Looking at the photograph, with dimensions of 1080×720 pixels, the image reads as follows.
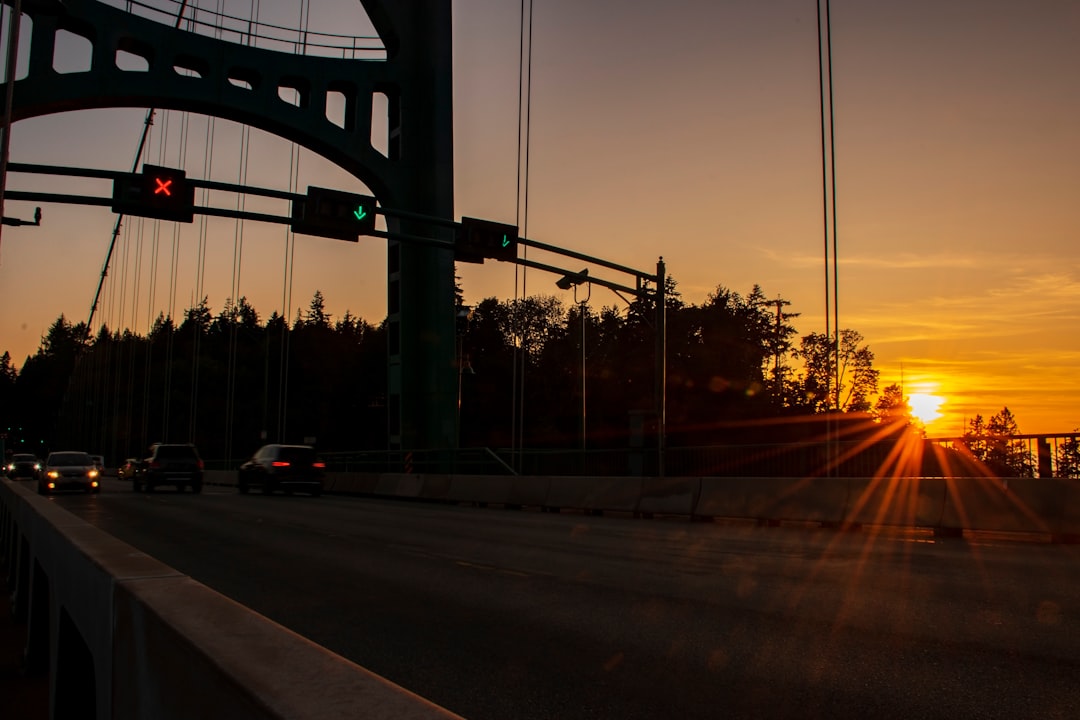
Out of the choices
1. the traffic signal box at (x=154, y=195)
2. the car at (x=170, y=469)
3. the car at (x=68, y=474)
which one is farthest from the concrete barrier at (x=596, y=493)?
the car at (x=68, y=474)

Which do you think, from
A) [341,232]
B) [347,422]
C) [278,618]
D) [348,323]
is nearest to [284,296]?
[341,232]

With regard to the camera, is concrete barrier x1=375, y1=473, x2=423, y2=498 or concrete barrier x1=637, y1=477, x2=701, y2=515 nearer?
concrete barrier x1=637, y1=477, x2=701, y2=515

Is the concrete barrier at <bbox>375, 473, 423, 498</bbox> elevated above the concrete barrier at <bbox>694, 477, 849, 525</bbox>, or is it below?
below

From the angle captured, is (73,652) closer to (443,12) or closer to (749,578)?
(749,578)

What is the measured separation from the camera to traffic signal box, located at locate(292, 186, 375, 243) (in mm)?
21438

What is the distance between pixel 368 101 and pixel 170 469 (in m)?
16.4

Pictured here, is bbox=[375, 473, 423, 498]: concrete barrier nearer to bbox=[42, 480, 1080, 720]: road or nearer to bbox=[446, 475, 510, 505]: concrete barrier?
bbox=[446, 475, 510, 505]: concrete barrier

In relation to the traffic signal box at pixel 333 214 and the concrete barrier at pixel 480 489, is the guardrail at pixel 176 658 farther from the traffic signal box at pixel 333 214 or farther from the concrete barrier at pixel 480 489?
the concrete barrier at pixel 480 489

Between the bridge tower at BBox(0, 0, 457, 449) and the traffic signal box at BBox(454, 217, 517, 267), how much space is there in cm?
1114

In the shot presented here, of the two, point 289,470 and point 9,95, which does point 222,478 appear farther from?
point 9,95

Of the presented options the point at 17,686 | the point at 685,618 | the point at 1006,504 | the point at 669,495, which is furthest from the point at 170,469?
the point at 685,618

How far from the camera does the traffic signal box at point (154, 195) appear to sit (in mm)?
20625

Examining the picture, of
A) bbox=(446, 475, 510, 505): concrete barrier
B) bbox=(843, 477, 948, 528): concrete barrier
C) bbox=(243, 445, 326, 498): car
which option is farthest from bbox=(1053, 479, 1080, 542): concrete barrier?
bbox=(243, 445, 326, 498): car

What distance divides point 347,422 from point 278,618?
111395 mm
